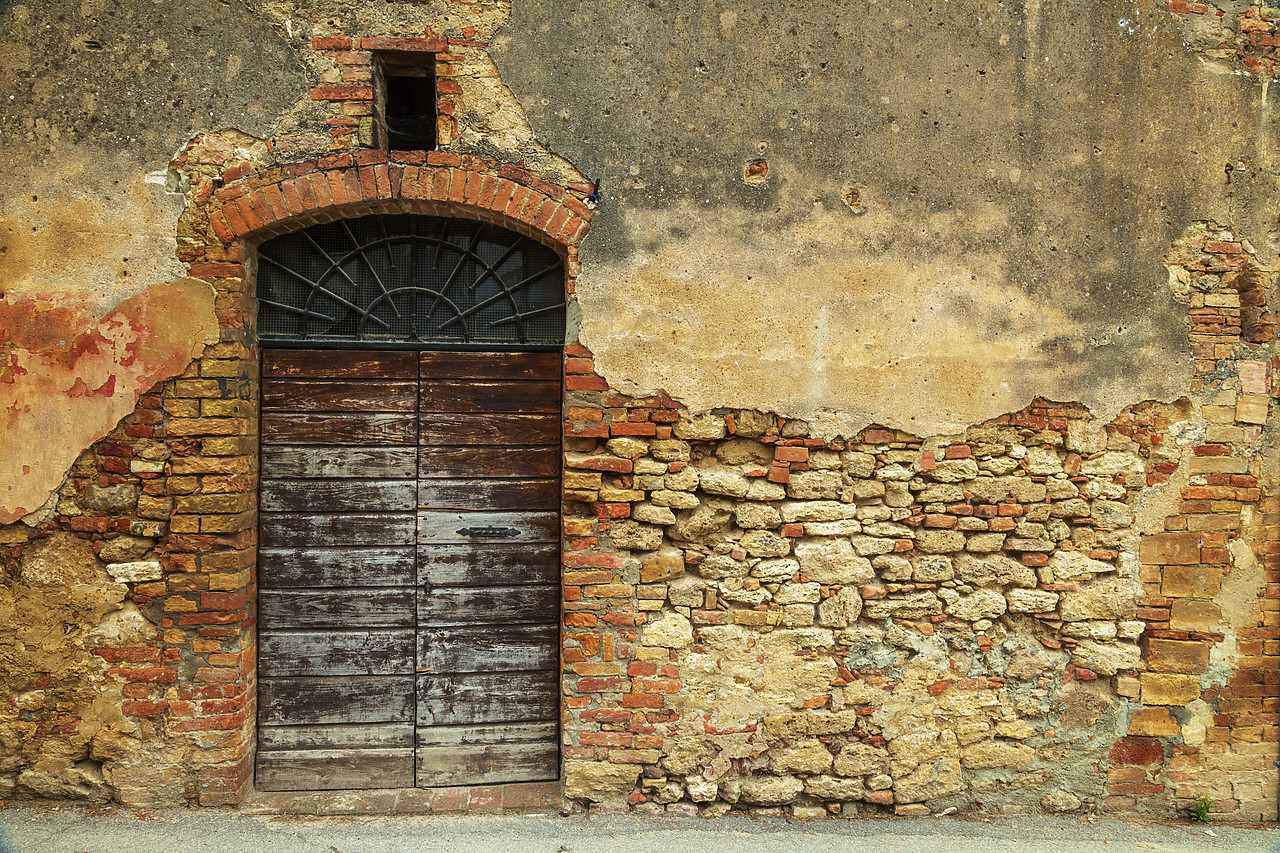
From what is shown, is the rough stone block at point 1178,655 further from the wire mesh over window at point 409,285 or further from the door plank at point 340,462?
the door plank at point 340,462

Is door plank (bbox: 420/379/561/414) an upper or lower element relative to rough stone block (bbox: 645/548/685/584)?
upper

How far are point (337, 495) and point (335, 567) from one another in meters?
0.35

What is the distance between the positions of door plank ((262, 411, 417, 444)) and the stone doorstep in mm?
1705

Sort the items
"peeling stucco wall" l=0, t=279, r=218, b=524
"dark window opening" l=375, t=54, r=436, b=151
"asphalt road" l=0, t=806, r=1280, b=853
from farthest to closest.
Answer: "dark window opening" l=375, t=54, r=436, b=151 < "peeling stucco wall" l=0, t=279, r=218, b=524 < "asphalt road" l=0, t=806, r=1280, b=853

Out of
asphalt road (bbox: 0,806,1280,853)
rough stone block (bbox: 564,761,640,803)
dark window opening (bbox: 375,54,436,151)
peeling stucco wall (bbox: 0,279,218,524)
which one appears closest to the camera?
asphalt road (bbox: 0,806,1280,853)

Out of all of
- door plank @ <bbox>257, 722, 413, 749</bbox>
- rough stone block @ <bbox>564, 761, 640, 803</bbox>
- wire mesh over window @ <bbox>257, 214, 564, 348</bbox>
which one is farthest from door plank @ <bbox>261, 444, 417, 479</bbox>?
rough stone block @ <bbox>564, 761, 640, 803</bbox>

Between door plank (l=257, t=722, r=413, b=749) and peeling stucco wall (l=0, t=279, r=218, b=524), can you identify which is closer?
peeling stucco wall (l=0, t=279, r=218, b=524)

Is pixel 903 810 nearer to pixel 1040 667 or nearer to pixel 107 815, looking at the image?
pixel 1040 667

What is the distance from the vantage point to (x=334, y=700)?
11.4 ft

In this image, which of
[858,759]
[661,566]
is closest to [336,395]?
[661,566]

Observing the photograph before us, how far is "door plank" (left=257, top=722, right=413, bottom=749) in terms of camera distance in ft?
11.3

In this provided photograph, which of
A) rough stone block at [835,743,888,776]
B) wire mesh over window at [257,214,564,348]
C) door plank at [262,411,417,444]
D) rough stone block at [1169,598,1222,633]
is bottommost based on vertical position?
rough stone block at [835,743,888,776]

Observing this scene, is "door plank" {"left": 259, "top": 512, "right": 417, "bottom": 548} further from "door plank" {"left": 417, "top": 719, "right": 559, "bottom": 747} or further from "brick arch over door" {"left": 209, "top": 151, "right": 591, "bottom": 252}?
"brick arch over door" {"left": 209, "top": 151, "right": 591, "bottom": 252}

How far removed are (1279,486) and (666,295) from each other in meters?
3.20
